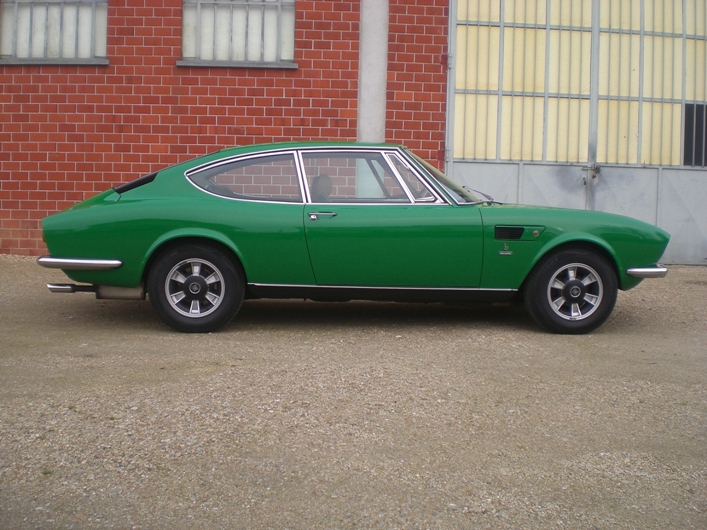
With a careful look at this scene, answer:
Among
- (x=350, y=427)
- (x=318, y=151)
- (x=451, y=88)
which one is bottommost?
(x=350, y=427)

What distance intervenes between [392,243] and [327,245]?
46 cm

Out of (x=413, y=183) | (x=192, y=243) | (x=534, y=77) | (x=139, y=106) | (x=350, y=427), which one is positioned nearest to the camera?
(x=350, y=427)

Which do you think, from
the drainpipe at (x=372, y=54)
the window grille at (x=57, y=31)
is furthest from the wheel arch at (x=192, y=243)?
the window grille at (x=57, y=31)

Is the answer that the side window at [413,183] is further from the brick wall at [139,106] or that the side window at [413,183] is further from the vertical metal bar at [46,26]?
the vertical metal bar at [46,26]

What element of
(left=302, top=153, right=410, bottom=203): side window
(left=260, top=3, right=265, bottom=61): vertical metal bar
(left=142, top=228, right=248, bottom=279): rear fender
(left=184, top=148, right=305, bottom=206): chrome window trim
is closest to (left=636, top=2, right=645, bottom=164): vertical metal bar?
(left=260, top=3, right=265, bottom=61): vertical metal bar

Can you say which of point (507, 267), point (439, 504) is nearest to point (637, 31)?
point (507, 267)

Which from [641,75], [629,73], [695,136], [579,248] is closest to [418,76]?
[629,73]

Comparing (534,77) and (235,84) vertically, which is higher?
(534,77)

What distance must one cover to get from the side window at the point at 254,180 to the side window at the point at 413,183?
76 centimetres

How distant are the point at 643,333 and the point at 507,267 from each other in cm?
126

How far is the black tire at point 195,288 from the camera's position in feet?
19.5

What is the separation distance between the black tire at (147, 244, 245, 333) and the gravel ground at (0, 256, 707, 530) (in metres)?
0.16

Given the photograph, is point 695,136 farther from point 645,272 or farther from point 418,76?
point 645,272

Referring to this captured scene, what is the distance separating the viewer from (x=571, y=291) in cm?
612
